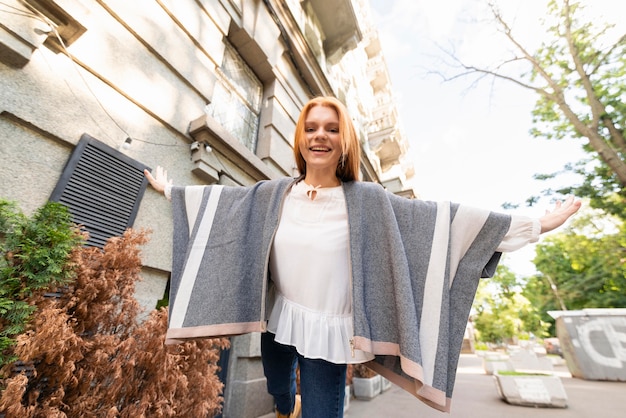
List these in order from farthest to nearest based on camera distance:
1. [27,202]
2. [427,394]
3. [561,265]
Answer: [561,265], [27,202], [427,394]

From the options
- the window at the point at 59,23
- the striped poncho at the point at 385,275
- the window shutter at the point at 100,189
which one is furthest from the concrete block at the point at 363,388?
the window at the point at 59,23

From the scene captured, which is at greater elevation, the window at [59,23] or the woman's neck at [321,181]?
the window at [59,23]

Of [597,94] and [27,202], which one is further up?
[597,94]

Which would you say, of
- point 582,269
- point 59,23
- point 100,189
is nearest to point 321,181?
point 100,189

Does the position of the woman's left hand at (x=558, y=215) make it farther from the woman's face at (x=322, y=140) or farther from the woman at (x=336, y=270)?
the woman's face at (x=322, y=140)

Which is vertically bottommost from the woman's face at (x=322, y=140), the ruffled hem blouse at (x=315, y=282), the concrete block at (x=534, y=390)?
the concrete block at (x=534, y=390)

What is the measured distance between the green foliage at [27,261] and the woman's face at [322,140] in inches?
61.3

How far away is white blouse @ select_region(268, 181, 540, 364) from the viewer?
131 centimetres

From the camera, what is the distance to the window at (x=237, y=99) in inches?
183

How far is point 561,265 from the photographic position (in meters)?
25.5

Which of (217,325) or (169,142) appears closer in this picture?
(217,325)

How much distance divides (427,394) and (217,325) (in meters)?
1.04

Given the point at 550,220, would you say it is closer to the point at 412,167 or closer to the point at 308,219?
the point at 308,219

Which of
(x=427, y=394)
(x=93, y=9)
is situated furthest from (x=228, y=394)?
(x=93, y=9)
